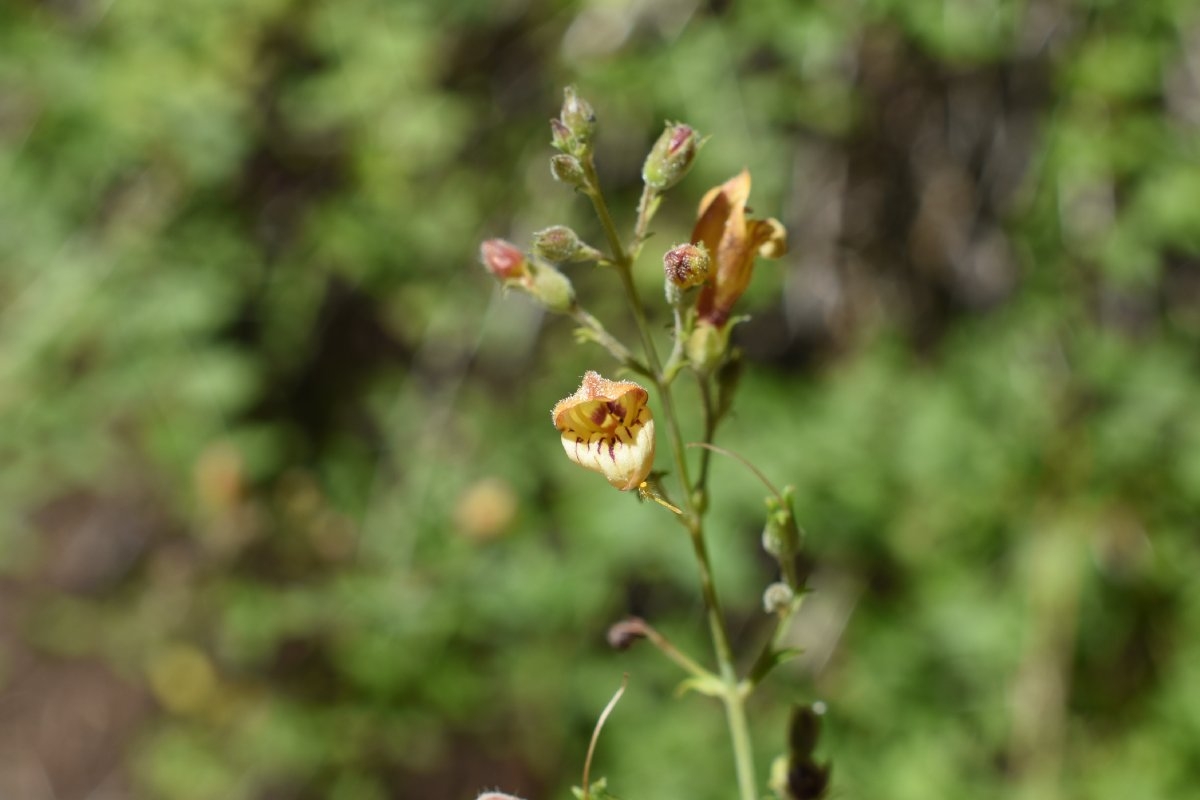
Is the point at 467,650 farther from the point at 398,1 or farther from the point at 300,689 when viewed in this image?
the point at 398,1

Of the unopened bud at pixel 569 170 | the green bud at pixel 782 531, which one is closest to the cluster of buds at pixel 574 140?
the unopened bud at pixel 569 170

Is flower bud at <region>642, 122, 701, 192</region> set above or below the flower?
above

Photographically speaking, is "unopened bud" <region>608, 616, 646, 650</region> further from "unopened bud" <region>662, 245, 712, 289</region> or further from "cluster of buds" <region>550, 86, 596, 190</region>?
"cluster of buds" <region>550, 86, 596, 190</region>

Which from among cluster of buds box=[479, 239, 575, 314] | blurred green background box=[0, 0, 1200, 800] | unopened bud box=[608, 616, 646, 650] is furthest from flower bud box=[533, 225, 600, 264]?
blurred green background box=[0, 0, 1200, 800]

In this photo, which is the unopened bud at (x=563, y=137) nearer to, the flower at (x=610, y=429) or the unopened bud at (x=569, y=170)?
the unopened bud at (x=569, y=170)

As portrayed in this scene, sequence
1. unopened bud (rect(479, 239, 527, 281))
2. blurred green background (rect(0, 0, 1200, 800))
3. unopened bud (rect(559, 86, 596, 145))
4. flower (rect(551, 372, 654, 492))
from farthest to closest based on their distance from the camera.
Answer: blurred green background (rect(0, 0, 1200, 800)) → unopened bud (rect(479, 239, 527, 281)) → unopened bud (rect(559, 86, 596, 145)) → flower (rect(551, 372, 654, 492))

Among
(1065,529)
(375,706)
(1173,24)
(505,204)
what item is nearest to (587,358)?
(505,204)

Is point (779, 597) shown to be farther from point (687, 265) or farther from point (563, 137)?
point (563, 137)
